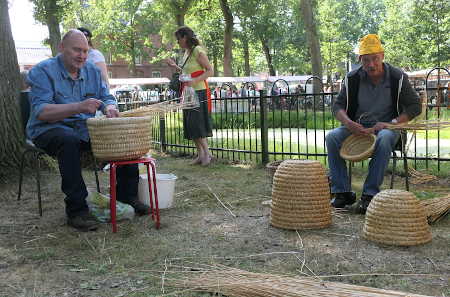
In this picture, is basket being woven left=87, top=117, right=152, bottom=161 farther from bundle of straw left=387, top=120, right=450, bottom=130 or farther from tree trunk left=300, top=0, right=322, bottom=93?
tree trunk left=300, top=0, right=322, bottom=93

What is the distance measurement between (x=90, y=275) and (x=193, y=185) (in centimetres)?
266

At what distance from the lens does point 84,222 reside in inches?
142

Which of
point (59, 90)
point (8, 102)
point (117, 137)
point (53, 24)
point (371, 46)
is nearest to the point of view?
point (117, 137)

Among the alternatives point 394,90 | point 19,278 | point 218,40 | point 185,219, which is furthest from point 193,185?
point 218,40

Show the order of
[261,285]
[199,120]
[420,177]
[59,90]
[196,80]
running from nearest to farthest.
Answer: [261,285] < [59,90] < [420,177] < [196,80] < [199,120]

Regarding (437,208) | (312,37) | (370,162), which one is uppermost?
(312,37)

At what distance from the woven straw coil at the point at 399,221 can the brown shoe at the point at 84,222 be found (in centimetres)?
199

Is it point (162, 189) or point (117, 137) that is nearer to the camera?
point (117, 137)

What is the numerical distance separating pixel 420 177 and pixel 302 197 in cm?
226

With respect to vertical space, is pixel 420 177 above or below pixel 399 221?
below

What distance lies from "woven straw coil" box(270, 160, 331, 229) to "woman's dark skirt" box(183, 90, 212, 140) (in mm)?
2916

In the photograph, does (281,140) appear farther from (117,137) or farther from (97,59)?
(117,137)

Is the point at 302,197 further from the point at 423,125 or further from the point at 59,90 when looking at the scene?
the point at 59,90

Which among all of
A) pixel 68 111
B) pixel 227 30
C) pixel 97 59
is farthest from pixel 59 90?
pixel 227 30
